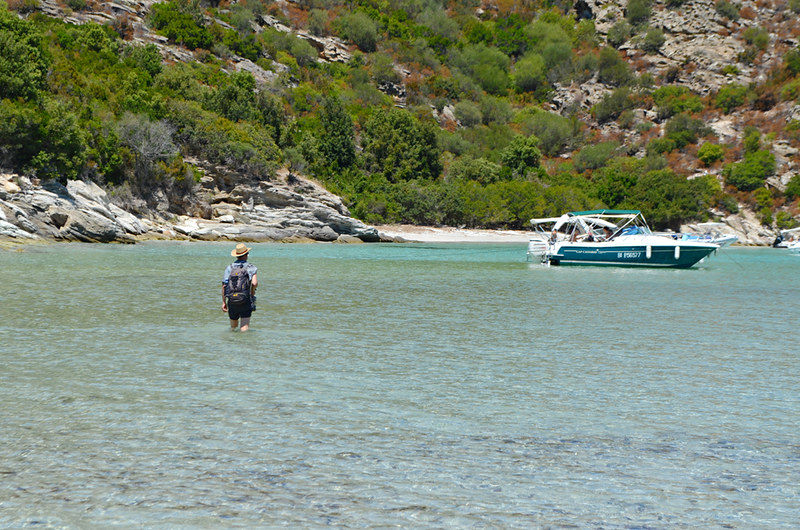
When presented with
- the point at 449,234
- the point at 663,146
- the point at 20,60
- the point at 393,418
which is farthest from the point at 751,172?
the point at 393,418

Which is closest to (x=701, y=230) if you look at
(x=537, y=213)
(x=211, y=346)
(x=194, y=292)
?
(x=537, y=213)

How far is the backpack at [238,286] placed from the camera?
45.2ft

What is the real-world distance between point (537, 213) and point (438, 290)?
6768 cm

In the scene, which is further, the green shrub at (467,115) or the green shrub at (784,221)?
the green shrub at (467,115)

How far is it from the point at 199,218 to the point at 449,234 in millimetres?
26428

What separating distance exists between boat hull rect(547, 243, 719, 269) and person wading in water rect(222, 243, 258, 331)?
29855mm

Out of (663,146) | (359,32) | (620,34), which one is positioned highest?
(620,34)

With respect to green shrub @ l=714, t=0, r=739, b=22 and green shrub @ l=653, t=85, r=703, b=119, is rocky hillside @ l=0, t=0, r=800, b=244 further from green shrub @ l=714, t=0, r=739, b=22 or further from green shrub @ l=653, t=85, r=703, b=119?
green shrub @ l=653, t=85, r=703, b=119

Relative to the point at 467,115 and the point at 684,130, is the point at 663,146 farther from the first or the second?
the point at 467,115

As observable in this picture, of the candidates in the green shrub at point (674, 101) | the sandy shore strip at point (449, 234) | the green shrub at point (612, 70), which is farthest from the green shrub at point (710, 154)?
the sandy shore strip at point (449, 234)

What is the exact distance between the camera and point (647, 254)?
40406 mm

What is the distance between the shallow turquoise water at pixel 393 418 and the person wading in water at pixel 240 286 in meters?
0.52

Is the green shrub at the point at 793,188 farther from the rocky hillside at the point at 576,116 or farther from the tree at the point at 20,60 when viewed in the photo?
the tree at the point at 20,60

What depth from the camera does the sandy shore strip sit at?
75.9m
